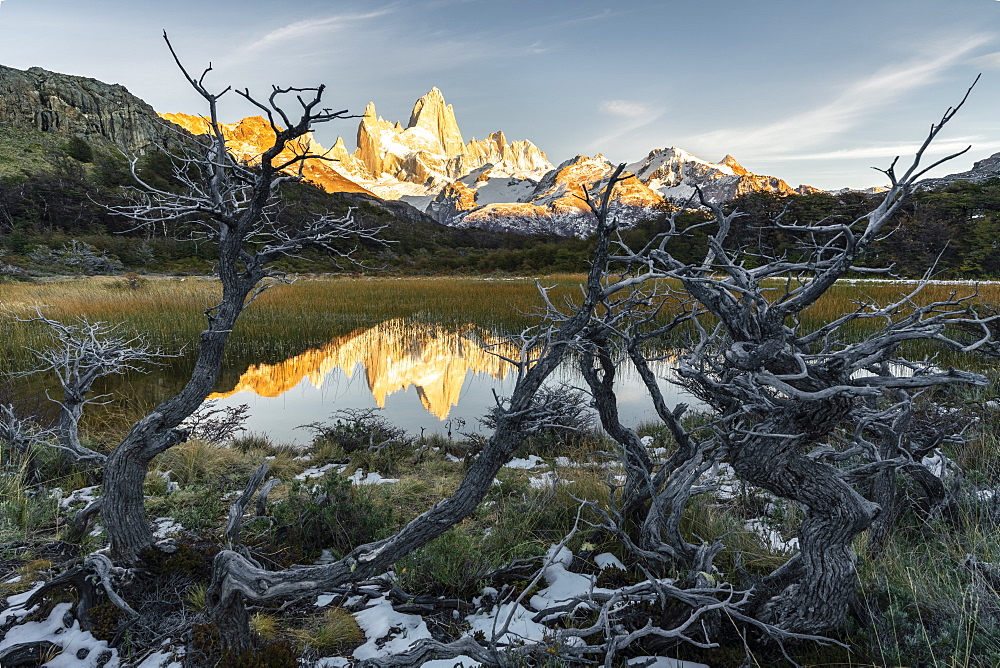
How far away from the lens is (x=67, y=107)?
8244 cm

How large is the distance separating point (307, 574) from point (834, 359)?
2.63m

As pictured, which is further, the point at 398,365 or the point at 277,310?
the point at 277,310

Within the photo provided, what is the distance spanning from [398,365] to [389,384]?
1.52m

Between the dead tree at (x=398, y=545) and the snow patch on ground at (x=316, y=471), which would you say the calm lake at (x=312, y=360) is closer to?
the dead tree at (x=398, y=545)

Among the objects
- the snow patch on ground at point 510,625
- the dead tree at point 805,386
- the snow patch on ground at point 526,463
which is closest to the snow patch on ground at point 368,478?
the snow patch on ground at point 526,463

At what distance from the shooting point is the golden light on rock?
33.3 feet

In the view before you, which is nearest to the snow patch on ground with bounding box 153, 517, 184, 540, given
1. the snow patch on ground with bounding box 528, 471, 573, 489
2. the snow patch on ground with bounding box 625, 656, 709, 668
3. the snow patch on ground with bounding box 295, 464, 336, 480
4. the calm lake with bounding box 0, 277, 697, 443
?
the snow patch on ground with bounding box 295, 464, 336, 480

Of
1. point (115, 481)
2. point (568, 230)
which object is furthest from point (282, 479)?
point (568, 230)

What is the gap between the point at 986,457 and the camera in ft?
16.1

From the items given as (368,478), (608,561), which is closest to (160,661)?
(608,561)

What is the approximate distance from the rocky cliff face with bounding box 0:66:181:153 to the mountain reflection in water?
8213cm

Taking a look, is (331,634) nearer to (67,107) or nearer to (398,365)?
(398,365)

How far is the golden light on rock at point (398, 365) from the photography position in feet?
33.3

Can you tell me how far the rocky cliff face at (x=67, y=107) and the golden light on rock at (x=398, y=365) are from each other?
266 ft
